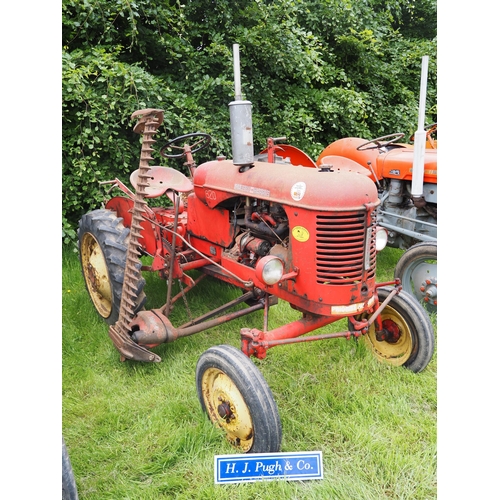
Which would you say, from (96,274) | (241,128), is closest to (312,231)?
(241,128)

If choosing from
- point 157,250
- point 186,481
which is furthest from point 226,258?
point 186,481

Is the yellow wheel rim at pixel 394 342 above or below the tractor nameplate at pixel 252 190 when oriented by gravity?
below

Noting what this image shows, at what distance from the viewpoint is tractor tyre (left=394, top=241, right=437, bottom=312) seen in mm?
3340

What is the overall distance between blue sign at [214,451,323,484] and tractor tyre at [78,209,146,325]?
1191mm

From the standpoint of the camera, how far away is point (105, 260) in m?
2.91

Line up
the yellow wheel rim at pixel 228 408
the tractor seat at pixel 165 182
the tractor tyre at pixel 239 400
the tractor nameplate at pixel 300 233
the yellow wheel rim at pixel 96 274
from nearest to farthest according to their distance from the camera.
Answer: the tractor tyre at pixel 239 400 → the yellow wheel rim at pixel 228 408 → the tractor nameplate at pixel 300 233 → the tractor seat at pixel 165 182 → the yellow wheel rim at pixel 96 274

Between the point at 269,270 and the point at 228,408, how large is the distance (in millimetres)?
673

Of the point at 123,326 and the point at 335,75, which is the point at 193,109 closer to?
the point at 335,75

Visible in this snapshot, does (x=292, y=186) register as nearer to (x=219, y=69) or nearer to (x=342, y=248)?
(x=342, y=248)

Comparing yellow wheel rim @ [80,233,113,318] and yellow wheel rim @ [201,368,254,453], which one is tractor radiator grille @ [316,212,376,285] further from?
yellow wheel rim @ [80,233,113,318]

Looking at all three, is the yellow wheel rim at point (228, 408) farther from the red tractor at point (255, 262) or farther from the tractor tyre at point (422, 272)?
the tractor tyre at point (422, 272)

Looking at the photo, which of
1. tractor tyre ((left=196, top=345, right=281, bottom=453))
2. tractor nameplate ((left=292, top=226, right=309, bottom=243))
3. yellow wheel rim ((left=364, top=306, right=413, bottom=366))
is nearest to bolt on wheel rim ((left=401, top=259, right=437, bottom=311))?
yellow wheel rim ((left=364, top=306, right=413, bottom=366))

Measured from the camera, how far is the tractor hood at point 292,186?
212 centimetres

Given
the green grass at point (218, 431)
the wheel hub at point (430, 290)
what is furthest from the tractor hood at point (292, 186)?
the wheel hub at point (430, 290)
